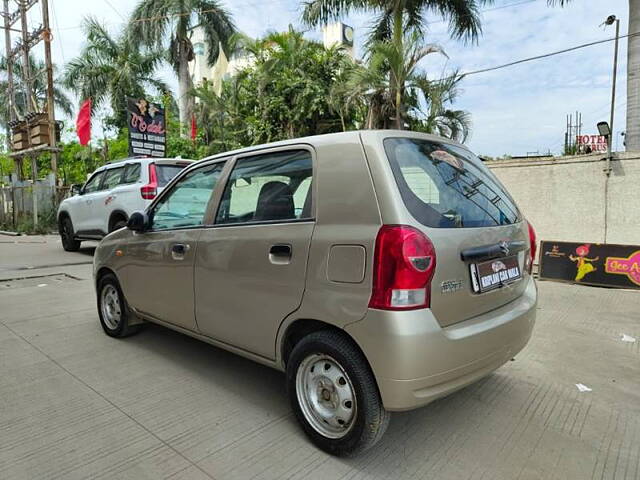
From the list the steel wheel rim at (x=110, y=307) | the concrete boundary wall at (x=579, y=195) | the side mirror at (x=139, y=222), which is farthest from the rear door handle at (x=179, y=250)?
the concrete boundary wall at (x=579, y=195)

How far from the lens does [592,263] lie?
6879 mm

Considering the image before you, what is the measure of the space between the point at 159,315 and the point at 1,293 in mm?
4061

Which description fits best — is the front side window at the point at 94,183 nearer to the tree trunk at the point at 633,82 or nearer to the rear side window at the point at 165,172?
the rear side window at the point at 165,172

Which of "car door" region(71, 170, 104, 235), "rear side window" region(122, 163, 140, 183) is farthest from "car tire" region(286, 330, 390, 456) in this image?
"car door" region(71, 170, 104, 235)

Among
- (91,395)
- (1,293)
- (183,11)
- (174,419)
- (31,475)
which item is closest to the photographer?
(31,475)

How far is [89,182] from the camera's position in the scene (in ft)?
30.0

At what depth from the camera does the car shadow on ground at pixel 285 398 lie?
8.25ft

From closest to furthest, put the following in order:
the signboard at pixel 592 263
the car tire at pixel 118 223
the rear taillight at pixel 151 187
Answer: the signboard at pixel 592 263
the rear taillight at pixel 151 187
the car tire at pixel 118 223

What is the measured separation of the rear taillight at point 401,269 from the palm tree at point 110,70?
2661 cm

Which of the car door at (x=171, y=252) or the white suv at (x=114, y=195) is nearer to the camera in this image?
the car door at (x=171, y=252)

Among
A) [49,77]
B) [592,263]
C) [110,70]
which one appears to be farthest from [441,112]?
[110,70]

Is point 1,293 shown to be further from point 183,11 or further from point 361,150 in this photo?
point 183,11

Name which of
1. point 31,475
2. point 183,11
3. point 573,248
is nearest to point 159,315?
point 31,475

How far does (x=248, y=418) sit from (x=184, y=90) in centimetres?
2706
